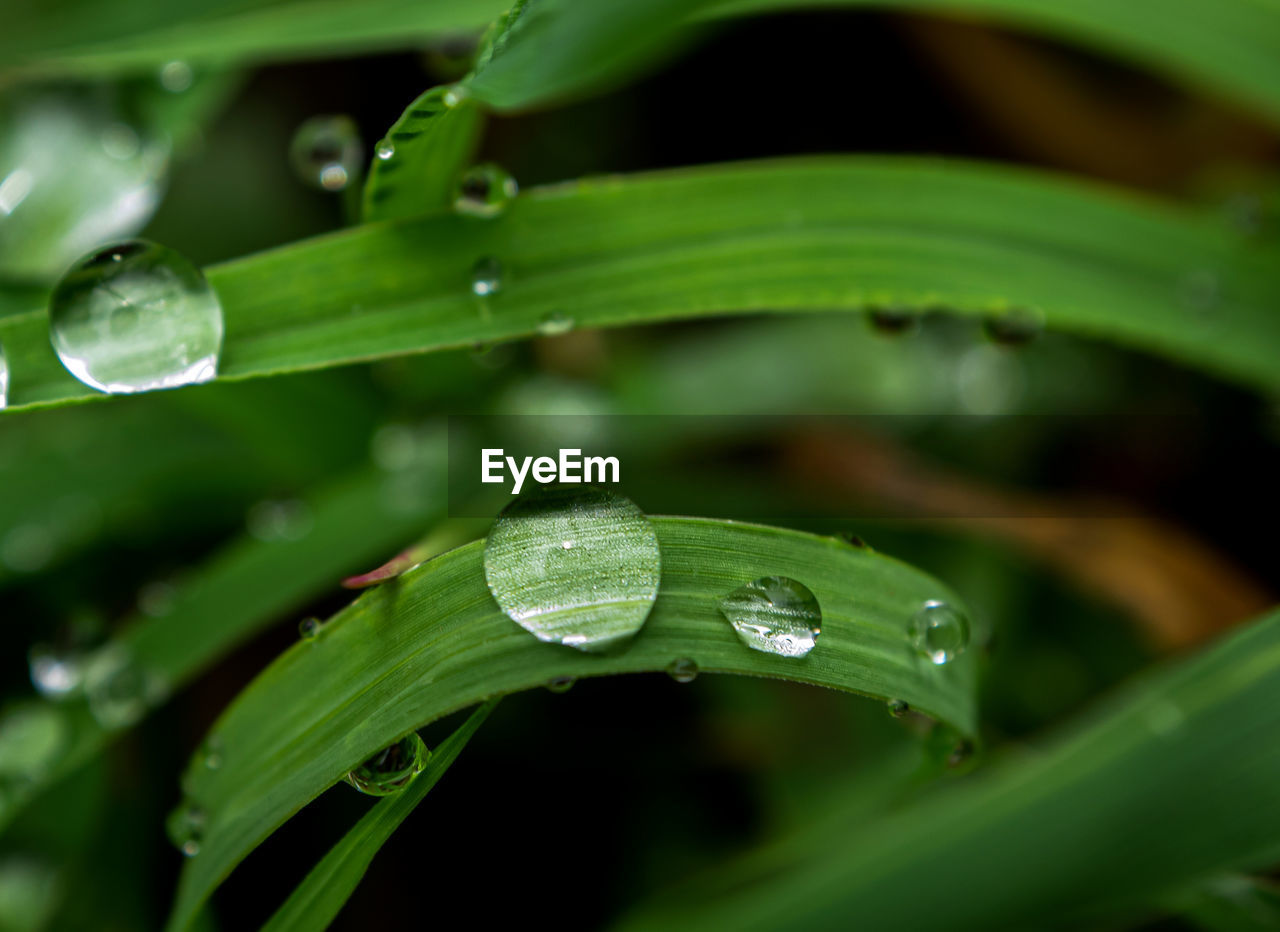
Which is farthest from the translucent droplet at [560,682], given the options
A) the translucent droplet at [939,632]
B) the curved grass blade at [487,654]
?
the translucent droplet at [939,632]

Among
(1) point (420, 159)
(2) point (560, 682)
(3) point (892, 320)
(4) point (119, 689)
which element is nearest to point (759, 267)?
(3) point (892, 320)

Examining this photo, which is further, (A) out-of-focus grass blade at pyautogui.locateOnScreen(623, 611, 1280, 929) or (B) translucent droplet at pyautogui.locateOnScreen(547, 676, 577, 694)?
(A) out-of-focus grass blade at pyautogui.locateOnScreen(623, 611, 1280, 929)

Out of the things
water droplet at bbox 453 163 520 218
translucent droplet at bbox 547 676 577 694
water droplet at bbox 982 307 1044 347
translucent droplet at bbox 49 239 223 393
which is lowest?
translucent droplet at bbox 547 676 577 694

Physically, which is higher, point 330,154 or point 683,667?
point 330,154

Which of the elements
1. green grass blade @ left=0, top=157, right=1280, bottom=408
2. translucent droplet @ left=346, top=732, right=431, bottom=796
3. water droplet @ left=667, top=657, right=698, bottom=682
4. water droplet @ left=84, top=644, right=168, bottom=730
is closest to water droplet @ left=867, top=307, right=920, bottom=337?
green grass blade @ left=0, top=157, right=1280, bottom=408

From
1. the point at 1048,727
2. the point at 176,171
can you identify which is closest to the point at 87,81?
the point at 176,171

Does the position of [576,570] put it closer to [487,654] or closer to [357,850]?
[487,654]

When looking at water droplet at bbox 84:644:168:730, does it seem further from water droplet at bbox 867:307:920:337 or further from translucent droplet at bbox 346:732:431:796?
water droplet at bbox 867:307:920:337

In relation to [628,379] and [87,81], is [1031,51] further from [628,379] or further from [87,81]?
[87,81]
